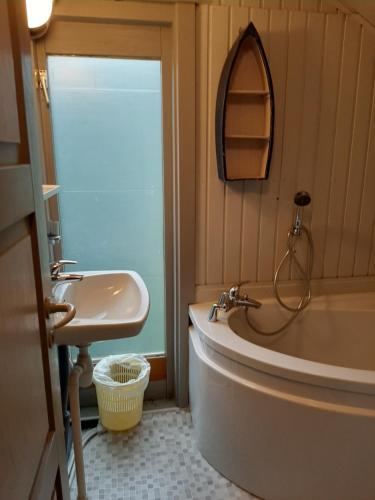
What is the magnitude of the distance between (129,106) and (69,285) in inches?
39.2

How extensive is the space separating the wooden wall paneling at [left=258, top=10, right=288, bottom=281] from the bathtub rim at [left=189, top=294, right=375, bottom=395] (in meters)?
0.53

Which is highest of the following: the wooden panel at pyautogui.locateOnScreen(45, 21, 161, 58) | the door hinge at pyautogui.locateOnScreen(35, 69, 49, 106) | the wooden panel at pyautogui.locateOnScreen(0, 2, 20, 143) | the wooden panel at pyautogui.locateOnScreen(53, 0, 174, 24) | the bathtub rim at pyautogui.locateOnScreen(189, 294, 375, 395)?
the wooden panel at pyautogui.locateOnScreen(53, 0, 174, 24)

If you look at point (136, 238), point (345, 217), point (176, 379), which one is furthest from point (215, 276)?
point (345, 217)

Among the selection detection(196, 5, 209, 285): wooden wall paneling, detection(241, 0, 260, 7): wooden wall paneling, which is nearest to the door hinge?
detection(196, 5, 209, 285): wooden wall paneling

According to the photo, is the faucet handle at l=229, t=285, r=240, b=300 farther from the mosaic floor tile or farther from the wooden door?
the wooden door

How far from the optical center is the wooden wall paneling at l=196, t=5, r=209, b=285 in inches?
71.4

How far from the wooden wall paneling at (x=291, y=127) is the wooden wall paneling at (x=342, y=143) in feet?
0.77

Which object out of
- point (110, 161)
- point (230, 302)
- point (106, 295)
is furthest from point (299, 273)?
point (110, 161)

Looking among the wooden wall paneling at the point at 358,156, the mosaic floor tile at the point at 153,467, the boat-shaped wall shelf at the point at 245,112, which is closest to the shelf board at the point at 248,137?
the boat-shaped wall shelf at the point at 245,112

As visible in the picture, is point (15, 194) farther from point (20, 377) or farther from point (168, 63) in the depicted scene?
point (168, 63)

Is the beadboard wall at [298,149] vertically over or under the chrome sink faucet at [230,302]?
over

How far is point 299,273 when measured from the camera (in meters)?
2.23

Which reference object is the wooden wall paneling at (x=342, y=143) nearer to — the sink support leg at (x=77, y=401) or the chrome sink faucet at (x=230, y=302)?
the chrome sink faucet at (x=230, y=302)

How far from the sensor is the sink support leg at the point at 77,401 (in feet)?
5.01
